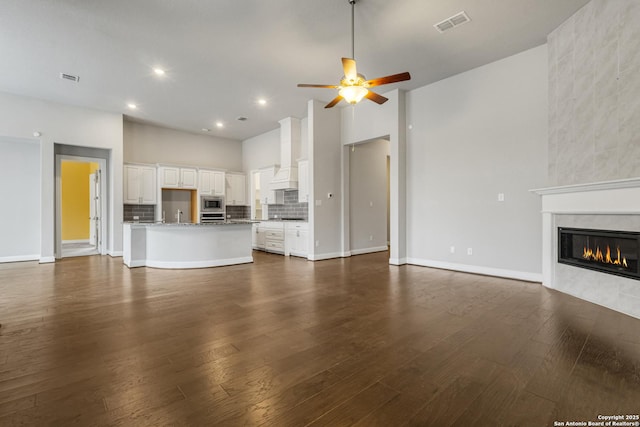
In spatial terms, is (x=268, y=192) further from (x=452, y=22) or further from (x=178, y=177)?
(x=452, y=22)

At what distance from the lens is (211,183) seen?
929 centimetres

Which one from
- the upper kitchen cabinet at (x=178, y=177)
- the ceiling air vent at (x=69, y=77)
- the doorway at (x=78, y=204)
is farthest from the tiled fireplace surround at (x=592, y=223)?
the doorway at (x=78, y=204)

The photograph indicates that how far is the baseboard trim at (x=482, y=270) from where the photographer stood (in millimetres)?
4660

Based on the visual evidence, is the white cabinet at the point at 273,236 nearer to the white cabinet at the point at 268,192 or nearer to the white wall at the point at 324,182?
the white cabinet at the point at 268,192

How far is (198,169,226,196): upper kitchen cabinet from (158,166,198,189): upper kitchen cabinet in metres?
0.17

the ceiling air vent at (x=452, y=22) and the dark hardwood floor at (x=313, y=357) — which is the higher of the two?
the ceiling air vent at (x=452, y=22)

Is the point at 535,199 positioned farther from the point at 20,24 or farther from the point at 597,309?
the point at 20,24

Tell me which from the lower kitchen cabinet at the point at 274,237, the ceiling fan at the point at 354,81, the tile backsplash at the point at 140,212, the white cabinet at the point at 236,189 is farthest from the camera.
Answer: the white cabinet at the point at 236,189

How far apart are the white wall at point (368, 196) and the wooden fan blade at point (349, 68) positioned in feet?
12.4

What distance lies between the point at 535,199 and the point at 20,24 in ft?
24.6

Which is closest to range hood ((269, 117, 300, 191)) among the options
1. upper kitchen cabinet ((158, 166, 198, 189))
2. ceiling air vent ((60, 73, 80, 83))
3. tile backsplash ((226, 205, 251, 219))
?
tile backsplash ((226, 205, 251, 219))

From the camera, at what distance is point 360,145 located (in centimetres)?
769

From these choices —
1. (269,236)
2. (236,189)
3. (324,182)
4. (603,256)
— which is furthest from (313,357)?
(236,189)

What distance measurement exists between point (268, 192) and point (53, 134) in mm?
5010
